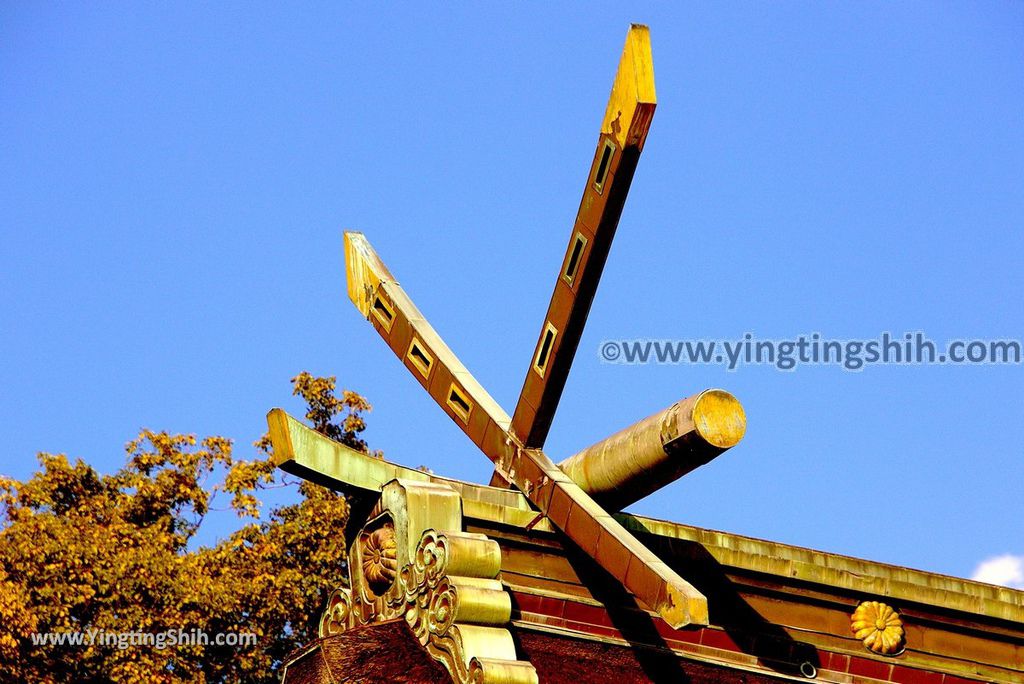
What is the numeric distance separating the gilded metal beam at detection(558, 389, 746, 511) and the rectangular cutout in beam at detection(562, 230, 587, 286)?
115 centimetres

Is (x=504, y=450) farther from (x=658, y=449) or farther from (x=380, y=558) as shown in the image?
(x=658, y=449)

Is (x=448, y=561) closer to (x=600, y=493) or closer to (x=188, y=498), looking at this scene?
(x=600, y=493)

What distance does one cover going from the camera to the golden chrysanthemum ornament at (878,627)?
36.1 feet

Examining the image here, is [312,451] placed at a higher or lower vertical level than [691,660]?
higher

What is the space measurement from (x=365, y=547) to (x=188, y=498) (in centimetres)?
1522

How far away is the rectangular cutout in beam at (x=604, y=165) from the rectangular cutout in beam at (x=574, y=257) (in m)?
0.37

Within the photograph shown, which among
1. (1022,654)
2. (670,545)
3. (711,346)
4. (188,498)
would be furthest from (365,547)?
(188,498)

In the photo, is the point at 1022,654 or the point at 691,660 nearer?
the point at 691,660

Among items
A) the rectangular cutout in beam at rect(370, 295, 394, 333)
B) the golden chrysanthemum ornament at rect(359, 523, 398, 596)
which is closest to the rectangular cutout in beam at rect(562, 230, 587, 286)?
the golden chrysanthemum ornament at rect(359, 523, 398, 596)

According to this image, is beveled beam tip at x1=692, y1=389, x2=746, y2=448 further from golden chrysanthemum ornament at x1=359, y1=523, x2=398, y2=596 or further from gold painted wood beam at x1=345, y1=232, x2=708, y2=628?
golden chrysanthemum ornament at x1=359, y1=523, x2=398, y2=596

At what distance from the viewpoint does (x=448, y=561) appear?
372 inches

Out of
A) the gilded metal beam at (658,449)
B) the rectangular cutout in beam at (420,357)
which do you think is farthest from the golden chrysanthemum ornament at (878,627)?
the rectangular cutout in beam at (420,357)

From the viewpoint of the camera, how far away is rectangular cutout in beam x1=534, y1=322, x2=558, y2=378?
10.3m

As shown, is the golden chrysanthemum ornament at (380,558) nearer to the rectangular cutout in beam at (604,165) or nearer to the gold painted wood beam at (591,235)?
the gold painted wood beam at (591,235)
